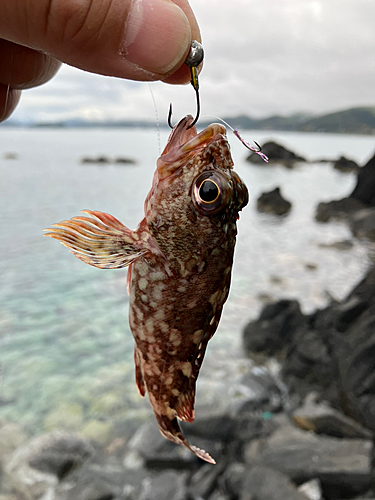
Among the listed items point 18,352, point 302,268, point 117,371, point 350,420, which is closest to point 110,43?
point 350,420

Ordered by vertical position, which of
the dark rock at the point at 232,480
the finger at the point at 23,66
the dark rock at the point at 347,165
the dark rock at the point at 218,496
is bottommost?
the dark rock at the point at 218,496

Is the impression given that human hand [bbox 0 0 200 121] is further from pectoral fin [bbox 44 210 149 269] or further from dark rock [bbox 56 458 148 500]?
dark rock [bbox 56 458 148 500]

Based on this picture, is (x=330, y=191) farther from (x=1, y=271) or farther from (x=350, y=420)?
(x=350, y=420)

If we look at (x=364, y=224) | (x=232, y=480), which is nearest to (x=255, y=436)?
(x=232, y=480)

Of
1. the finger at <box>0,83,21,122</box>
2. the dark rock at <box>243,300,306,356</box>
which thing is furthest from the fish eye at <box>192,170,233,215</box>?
the dark rock at <box>243,300,306,356</box>

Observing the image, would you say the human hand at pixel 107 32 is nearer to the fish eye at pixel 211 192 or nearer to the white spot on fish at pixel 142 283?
the fish eye at pixel 211 192

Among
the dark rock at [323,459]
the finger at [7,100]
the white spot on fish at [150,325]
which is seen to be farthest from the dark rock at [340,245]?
the white spot on fish at [150,325]

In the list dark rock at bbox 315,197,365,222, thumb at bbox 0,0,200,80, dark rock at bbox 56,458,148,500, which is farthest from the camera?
dark rock at bbox 315,197,365,222
